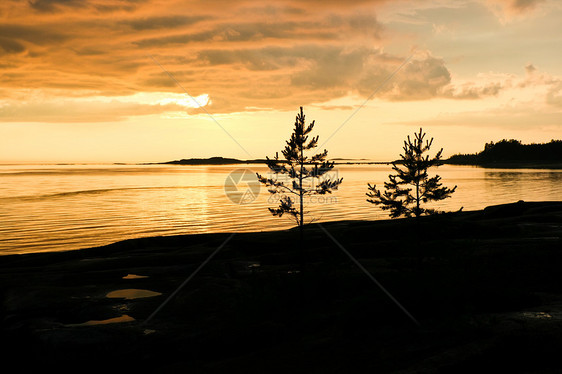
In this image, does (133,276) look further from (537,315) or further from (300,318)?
(537,315)

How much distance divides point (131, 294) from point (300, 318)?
30.5ft

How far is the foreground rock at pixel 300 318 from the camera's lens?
1102cm

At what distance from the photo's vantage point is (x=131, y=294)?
20.1 meters

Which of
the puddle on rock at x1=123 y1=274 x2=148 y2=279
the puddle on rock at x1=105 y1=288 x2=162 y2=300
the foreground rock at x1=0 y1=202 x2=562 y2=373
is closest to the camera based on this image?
the foreground rock at x1=0 y1=202 x2=562 y2=373

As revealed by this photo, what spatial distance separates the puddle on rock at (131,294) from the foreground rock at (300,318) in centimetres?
5

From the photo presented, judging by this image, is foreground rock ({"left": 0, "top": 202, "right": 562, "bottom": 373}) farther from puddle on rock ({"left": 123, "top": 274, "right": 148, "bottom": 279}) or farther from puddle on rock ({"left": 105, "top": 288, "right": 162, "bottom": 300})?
puddle on rock ({"left": 123, "top": 274, "right": 148, "bottom": 279})

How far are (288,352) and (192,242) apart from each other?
25717 mm

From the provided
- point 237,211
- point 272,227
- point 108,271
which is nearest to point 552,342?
point 108,271

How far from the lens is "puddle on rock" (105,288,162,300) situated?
767 inches

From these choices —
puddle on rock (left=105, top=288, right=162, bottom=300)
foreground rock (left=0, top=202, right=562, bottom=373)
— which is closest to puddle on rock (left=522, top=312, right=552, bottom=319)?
foreground rock (left=0, top=202, right=562, bottom=373)

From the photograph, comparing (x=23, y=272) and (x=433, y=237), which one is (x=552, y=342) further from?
(x=23, y=272)

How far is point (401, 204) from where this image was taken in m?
28.2

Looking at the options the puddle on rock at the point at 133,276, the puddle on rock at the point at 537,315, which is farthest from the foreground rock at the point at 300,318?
the puddle on rock at the point at 133,276

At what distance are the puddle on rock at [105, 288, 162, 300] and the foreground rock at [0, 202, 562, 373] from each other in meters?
0.05
